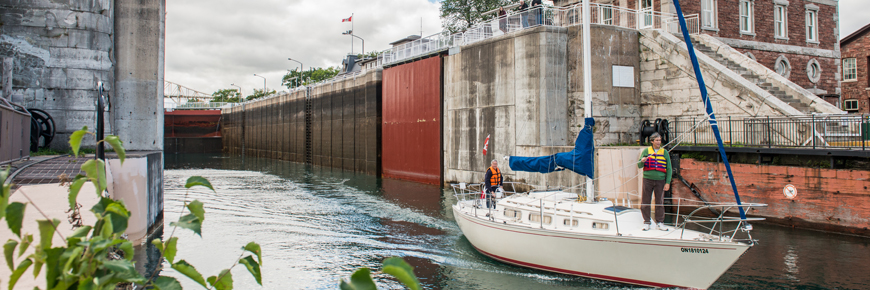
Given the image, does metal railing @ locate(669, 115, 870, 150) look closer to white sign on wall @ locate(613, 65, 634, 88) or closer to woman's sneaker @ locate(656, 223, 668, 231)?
white sign on wall @ locate(613, 65, 634, 88)

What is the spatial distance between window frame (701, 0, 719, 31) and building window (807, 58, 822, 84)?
23.3 ft

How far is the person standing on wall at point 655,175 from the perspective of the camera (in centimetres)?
981

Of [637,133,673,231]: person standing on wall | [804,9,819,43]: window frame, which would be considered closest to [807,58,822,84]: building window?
[804,9,819,43]: window frame

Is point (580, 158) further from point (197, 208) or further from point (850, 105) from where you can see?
point (850, 105)

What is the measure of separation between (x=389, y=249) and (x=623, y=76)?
13.2 metres

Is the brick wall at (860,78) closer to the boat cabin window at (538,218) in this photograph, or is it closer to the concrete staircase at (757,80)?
the concrete staircase at (757,80)

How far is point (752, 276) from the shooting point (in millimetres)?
10312

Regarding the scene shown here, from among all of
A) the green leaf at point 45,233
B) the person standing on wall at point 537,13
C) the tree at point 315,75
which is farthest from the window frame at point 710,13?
the tree at point 315,75

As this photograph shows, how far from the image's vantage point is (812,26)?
92.6ft

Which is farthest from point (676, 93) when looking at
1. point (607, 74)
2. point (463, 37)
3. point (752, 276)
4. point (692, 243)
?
point (692, 243)

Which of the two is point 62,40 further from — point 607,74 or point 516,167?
point 607,74

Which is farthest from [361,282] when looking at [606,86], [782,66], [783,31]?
[783,31]

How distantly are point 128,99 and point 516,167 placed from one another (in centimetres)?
1096

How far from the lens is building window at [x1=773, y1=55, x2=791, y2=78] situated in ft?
88.5
